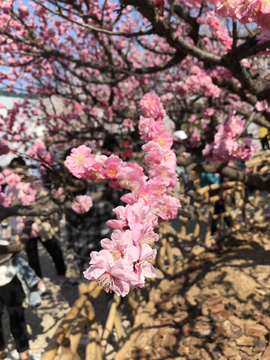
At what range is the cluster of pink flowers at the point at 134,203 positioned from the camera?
82 centimetres

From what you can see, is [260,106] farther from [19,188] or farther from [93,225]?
[19,188]

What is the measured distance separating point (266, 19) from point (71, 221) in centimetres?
272

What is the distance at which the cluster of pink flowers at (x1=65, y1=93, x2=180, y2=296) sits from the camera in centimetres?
82

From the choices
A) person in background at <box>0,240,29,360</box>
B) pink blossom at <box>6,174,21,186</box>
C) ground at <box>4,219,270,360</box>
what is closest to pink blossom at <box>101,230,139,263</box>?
person in background at <box>0,240,29,360</box>

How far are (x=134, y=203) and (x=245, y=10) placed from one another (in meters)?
0.93

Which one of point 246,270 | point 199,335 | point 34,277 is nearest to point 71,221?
point 34,277

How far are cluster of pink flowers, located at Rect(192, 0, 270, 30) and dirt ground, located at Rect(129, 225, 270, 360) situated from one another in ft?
8.36

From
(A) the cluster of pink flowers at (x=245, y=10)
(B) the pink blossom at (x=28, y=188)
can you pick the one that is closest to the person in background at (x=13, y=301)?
(B) the pink blossom at (x=28, y=188)

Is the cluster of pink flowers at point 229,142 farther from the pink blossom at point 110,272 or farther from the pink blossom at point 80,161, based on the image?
the pink blossom at point 110,272

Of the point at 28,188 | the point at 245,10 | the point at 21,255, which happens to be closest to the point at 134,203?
the point at 245,10

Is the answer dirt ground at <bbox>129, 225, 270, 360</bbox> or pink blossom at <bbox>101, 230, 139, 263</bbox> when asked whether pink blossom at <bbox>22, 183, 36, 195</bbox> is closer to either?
dirt ground at <bbox>129, 225, 270, 360</bbox>

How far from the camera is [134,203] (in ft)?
3.72

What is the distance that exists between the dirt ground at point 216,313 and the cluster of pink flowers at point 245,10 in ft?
8.36

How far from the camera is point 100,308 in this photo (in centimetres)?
382
